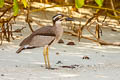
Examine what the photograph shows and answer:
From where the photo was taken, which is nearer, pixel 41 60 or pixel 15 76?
pixel 15 76

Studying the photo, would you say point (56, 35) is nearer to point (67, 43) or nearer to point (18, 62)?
point (18, 62)

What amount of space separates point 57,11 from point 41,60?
4.34 metres

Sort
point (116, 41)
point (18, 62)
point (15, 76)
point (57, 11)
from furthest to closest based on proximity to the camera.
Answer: point (57, 11)
point (116, 41)
point (18, 62)
point (15, 76)

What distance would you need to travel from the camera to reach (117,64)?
587 cm

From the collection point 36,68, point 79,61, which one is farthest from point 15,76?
point 79,61

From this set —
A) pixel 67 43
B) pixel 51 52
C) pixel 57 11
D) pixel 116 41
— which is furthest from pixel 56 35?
pixel 57 11

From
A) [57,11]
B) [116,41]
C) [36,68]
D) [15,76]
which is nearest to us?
[15,76]

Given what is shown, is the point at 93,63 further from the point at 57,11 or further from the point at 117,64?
the point at 57,11

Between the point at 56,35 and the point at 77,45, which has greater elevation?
the point at 56,35

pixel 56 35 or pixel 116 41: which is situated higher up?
pixel 56 35

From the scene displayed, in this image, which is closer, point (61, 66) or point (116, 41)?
point (61, 66)

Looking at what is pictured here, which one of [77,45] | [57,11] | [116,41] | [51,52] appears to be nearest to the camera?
[51,52]

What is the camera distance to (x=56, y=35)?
17.8 ft

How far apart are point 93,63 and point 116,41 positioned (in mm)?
2463
